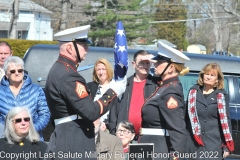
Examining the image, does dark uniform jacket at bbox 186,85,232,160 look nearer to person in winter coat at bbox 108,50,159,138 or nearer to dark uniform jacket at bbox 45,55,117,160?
person in winter coat at bbox 108,50,159,138

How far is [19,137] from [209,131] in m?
2.14

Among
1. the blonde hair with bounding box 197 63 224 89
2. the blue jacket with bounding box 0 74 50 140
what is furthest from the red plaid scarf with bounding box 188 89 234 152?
the blue jacket with bounding box 0 74 50 140

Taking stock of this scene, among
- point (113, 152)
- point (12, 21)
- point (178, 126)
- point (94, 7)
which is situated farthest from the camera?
point (94, 7)

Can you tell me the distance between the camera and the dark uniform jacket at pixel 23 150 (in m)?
5.28

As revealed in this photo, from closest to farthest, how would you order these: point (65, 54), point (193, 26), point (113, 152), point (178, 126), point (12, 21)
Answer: point (65, 54), point (178, 126), point (113, 152), point (12, 21), point (193, 26)

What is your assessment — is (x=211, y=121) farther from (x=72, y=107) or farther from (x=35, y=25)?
(x=35, y=25)

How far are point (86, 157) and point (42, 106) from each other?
1.79 metres

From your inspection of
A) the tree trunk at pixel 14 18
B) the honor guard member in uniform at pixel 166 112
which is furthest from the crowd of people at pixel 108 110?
the tree trunk at pixel 14 18

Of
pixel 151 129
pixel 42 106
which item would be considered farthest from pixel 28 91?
pixel 151 129

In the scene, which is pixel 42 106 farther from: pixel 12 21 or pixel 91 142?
pixel 12 21

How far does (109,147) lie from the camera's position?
5.86 metres

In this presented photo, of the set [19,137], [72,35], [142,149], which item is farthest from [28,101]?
[72,35]

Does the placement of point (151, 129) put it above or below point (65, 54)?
below

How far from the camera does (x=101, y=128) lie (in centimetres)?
622
